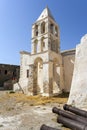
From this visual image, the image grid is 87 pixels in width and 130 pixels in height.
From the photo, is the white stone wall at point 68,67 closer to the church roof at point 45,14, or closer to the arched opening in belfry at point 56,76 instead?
the arched opening in belfry at point 56,76

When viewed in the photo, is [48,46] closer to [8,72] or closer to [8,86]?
[8,86]

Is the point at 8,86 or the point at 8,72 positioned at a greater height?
the point at 8,72

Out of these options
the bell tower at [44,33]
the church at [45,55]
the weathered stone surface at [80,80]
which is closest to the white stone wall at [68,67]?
the church at [45,55]

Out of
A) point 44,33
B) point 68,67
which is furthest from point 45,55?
point 68,67

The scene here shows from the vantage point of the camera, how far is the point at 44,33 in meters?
14.9

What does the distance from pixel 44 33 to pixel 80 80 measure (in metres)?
8.33

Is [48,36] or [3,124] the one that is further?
[48,36]

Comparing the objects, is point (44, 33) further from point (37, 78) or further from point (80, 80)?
point (80, 80)

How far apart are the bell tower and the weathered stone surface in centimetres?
629

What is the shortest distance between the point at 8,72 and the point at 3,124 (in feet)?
76.2

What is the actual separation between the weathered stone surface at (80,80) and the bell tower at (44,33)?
20.6 ft

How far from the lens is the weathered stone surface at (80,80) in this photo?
753 centimetres

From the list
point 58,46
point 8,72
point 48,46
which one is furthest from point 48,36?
point 8,72

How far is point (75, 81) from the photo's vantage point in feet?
27.5
